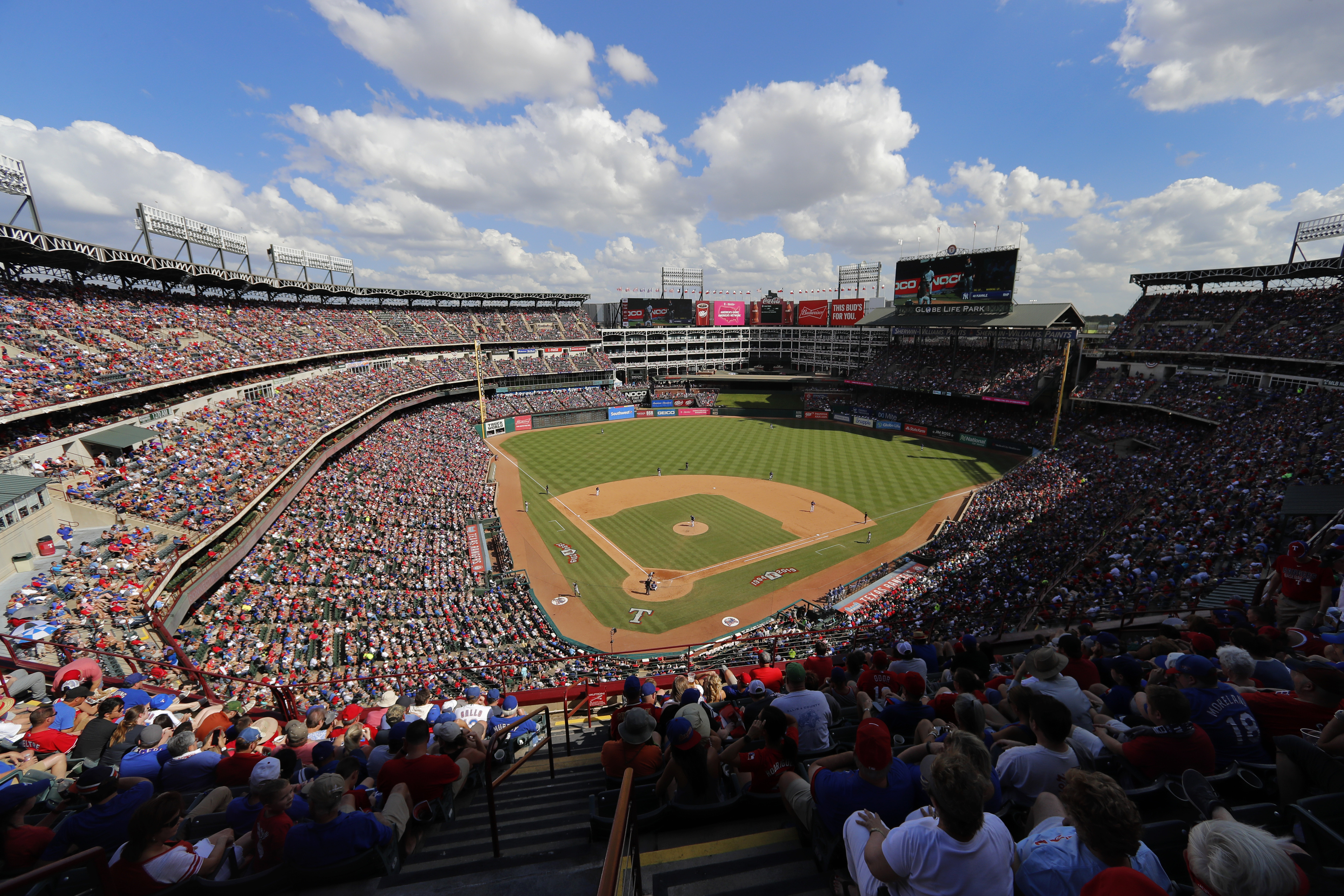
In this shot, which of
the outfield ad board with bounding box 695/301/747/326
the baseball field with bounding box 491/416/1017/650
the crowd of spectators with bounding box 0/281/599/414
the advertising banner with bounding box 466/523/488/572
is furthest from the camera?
the outfield ad board with bounding box 695/301/747/326

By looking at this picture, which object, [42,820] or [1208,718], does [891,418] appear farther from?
[42,820]

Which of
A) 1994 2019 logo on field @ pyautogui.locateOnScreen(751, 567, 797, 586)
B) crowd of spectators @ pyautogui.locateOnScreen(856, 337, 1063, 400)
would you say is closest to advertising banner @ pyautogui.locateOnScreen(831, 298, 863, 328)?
crowd of spectators @ pyautogui.locateOnScreen(856, 337, 1063, 400)

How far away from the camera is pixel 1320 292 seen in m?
36.8

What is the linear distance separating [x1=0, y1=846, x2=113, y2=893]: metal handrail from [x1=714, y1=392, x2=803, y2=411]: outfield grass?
68908 mm

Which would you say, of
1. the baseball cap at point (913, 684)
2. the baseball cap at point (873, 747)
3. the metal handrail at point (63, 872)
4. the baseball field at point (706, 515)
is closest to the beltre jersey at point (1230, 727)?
the baseball cap at point (913, 684)

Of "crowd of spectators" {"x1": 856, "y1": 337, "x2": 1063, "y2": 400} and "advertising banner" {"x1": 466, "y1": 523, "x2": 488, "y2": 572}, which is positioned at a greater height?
"crowd of spectators" {"x1": 856, "y1": 337, "x2": 1063, "y2": 400}

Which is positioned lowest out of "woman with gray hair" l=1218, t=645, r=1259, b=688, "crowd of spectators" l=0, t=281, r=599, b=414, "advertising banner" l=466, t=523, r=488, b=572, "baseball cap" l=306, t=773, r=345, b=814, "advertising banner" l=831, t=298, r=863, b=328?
"advertising banner" l=466, t=523, r=488, b=572

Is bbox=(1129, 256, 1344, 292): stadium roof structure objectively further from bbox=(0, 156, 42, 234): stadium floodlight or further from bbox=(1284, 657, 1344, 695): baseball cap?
bbox=(0, 156, 42, 234): stadium floodlight

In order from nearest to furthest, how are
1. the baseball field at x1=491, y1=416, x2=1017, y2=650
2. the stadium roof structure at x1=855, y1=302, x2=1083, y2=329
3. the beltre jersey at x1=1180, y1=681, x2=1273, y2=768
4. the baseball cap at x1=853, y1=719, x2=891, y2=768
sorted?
the baseball cap at x1=853, y1=719, x2=891, y2=768 < the beltre jersey at x1=1180, y1=681, x2=1273, y2=768 < the baseball field at x1=491, y1=416, x2=1017, y2=650 < the stadium roof structure at x1=855, y1=302, x2=1083, y2=329

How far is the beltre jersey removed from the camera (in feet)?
14.1

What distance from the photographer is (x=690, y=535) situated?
32031 mm

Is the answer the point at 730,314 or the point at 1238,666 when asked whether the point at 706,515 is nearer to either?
the point at 1238,666

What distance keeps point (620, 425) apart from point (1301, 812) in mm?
61275

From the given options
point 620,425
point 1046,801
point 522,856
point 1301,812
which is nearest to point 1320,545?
point 1301,812
